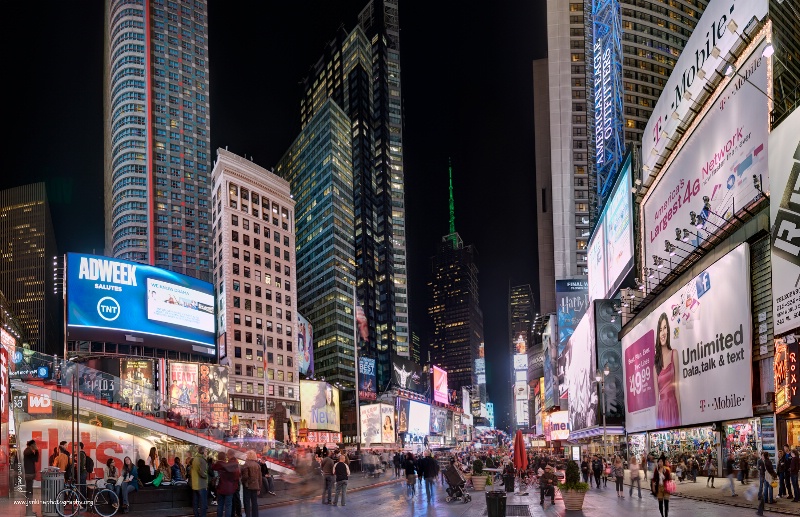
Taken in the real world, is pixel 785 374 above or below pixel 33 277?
below

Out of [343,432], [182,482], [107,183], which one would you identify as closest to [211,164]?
[107,183]

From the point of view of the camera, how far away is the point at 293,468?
42.9 meters

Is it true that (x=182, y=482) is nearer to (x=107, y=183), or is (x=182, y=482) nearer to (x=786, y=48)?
(x=786, y=48)

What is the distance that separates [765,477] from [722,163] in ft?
50.6

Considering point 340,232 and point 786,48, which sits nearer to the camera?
point 786,48

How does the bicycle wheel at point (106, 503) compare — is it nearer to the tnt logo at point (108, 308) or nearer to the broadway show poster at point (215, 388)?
the tnt logo at point (108, 308)

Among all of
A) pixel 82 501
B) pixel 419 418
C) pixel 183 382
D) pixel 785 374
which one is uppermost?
pixel 785 374

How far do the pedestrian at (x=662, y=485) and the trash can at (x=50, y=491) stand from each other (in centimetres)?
1471

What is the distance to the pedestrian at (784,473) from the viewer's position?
25141 millimetres

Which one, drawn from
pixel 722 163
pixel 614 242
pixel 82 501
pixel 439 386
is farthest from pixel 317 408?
pixel 82 501

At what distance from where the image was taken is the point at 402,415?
129250 millimetres

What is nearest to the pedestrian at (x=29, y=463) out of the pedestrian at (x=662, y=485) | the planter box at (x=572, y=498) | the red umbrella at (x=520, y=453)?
the planter box at (x=572, y=498)

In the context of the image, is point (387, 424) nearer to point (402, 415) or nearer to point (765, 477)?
point (402, 415)

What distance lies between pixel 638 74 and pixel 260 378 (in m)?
74.5
